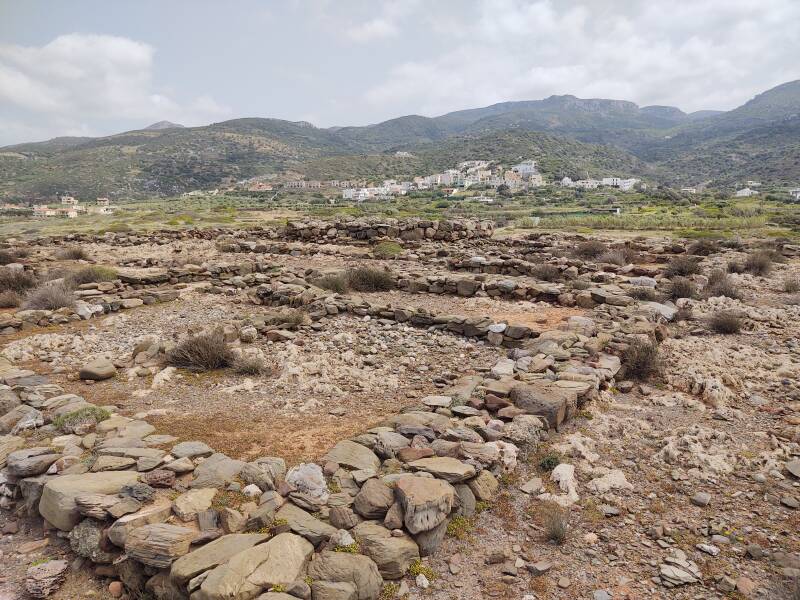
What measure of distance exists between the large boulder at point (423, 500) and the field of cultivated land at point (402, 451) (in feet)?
0.08

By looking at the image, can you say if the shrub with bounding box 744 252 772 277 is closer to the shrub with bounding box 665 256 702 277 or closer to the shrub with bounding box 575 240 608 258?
the shrub with bounding box 665 256 702 277

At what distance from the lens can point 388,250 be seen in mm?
18781

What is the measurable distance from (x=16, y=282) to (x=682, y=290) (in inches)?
715

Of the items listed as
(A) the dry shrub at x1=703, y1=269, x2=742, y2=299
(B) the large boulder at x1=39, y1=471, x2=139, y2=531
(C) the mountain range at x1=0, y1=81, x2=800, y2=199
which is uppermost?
(C) the mountain range at x1=0, y1=81, x2=800, y2=199

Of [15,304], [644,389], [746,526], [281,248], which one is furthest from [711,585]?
[281,248]

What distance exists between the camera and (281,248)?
20.8m

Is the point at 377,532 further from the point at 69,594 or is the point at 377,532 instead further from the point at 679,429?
the point at 679,429

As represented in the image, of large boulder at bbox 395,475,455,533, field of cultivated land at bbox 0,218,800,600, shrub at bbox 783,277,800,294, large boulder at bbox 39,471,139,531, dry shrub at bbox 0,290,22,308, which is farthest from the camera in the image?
dry shrub at bbox 0,290,22,308

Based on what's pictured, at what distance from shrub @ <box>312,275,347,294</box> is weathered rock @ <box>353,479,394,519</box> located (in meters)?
8.90

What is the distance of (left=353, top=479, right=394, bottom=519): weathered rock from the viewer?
12.1 ft

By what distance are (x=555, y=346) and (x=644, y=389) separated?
1379mm

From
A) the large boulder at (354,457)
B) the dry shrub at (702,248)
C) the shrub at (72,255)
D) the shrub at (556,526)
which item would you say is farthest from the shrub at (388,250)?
the shrub at (556,526)

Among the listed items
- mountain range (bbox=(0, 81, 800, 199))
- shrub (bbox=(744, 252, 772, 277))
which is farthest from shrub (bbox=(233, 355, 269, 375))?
mountain range (bbox=(0, 81, 800, 199))

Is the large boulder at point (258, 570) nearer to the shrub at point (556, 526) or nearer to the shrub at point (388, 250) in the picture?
the shrub at point (556, 526)
